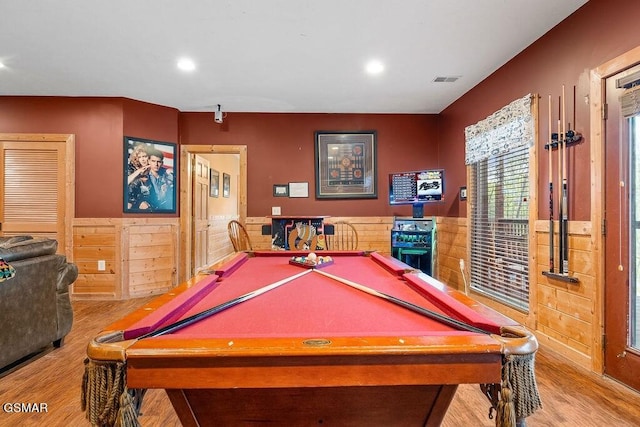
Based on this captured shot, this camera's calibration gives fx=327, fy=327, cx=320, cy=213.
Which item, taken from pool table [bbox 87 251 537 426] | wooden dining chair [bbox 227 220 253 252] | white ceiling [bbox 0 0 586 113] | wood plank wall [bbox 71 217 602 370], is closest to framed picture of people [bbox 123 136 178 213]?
wood plank wall [bbox 71 217 602 370]

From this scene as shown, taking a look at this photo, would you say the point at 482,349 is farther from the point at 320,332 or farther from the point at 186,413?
the point at 186,413

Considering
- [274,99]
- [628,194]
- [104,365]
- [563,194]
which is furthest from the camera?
[274,99]

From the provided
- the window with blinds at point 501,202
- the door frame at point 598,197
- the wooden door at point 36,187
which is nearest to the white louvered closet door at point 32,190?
the wooden door at point 36,187

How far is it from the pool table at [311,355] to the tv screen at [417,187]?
9.23 ft

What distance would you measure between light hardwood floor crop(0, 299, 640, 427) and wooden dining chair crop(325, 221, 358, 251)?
2.71 meters

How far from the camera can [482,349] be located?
0.82 metres

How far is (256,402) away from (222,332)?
0.24 m

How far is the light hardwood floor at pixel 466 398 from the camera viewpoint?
172 cm

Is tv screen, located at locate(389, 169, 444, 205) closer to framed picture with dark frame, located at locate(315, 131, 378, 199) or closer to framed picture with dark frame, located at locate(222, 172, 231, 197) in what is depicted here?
framed picture with dark frame, located at locate(315, 131, 378, 199)

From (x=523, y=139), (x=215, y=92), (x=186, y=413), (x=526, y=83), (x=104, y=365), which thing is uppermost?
(x=215, y=92)

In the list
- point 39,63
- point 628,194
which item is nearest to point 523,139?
point 628,194

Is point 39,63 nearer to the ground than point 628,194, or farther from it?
farther from it

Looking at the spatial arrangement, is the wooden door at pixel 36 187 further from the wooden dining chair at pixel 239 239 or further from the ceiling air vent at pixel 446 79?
the ceiling air vent at pixel 446 79

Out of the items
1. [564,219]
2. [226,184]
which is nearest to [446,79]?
[564,219]
